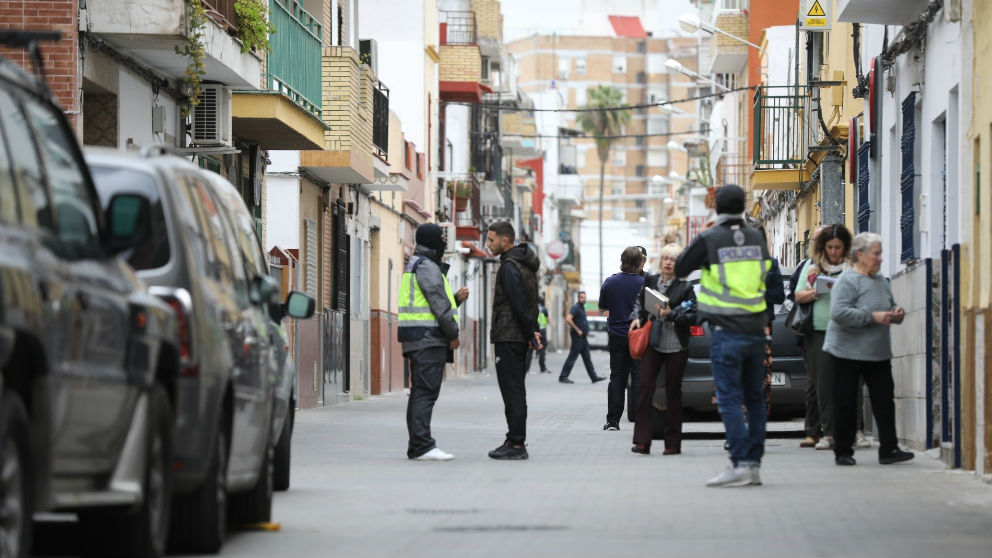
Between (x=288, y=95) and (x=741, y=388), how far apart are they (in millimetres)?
12461

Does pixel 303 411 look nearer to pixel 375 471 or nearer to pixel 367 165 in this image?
pixel 367 165

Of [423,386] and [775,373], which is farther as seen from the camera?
[775,373]

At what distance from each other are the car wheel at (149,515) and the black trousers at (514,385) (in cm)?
777

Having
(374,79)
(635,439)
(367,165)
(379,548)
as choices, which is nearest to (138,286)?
(379,548)

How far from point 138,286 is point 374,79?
24.3 meters

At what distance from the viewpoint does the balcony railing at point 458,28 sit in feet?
179

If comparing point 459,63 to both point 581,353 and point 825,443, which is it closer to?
point 581,353

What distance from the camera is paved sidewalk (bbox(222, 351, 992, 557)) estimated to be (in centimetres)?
898

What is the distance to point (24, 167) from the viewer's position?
20.9 feet

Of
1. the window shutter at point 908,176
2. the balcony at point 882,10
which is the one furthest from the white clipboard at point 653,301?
the balcony at point 882,10

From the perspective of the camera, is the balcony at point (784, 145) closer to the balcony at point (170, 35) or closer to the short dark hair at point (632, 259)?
the short dark hair at point (632, 259)

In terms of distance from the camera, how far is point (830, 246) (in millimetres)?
15617

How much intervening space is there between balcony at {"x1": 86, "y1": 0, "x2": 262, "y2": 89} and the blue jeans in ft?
22.3

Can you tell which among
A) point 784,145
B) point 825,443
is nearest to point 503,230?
point 825,443
